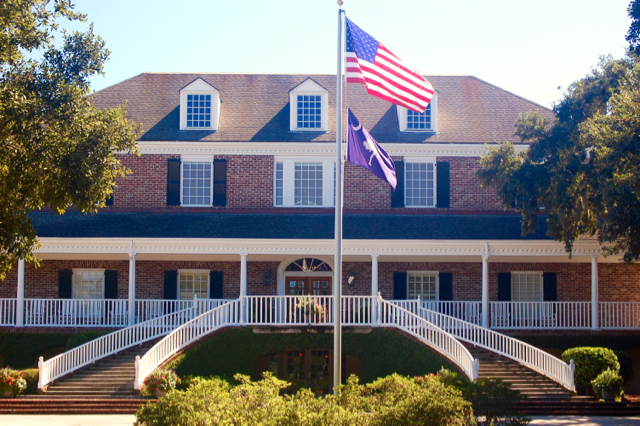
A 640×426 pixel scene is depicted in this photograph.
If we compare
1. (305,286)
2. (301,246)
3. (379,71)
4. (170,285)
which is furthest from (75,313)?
(379,71)

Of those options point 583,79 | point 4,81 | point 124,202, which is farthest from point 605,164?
point 124,202

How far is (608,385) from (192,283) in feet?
47.1

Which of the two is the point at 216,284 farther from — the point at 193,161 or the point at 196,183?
the point at 193,161

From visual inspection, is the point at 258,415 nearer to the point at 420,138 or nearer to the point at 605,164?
the point at 605,164

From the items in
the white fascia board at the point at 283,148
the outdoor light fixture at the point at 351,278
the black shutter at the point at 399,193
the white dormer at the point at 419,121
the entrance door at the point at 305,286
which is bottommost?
the entrance door at the point at 305,286

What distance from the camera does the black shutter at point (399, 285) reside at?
2501cm

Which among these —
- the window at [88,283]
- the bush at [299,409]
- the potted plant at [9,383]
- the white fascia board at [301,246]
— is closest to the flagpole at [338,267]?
the bush at [299,409]

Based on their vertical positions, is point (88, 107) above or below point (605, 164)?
above

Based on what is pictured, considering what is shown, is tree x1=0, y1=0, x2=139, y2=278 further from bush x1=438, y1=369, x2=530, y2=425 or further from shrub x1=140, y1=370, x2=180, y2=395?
bush x1=438, y1=369, x2=530, y2=425

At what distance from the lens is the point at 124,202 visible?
2583 cm

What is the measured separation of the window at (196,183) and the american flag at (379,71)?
1251 centimetres

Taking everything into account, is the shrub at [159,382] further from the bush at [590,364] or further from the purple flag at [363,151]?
the bush at [590,364]

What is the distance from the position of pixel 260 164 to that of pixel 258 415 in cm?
1606

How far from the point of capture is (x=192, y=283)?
25.4 metres
